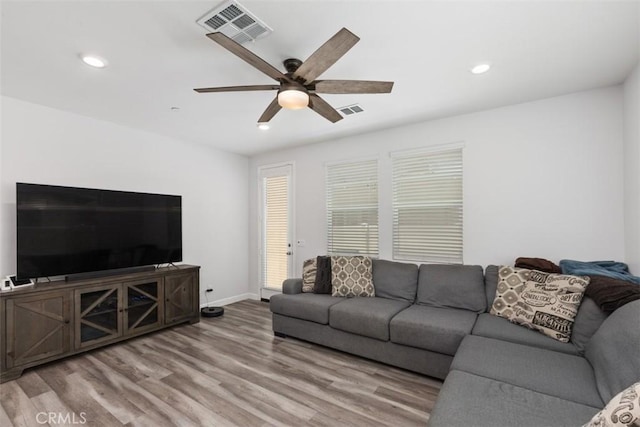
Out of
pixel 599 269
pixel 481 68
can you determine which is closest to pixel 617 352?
pixel 599 269

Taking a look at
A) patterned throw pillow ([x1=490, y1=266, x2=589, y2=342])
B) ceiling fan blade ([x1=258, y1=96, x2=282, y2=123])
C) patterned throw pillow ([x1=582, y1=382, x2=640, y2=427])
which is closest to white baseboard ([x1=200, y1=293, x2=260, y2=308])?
ceiling fan blade ([x1=258, y1=96, x2=282, y2=123])

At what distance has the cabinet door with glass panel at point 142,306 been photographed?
3359 millimetres

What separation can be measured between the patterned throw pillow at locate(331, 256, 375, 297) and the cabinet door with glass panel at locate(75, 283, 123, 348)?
2.45 metres

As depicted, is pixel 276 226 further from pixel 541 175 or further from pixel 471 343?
pixel 541 175

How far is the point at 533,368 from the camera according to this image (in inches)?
71.1

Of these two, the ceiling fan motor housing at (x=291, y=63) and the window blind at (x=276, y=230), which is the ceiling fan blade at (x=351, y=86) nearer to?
the ceiling fan motor housing at (x=291, y=63)

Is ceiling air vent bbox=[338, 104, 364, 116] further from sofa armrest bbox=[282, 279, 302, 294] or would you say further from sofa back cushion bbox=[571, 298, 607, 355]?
sofa back cushion bbox=[571, 298, 607, 355]

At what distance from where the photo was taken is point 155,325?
3604 mm

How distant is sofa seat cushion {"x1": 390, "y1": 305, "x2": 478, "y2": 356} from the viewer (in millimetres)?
2457

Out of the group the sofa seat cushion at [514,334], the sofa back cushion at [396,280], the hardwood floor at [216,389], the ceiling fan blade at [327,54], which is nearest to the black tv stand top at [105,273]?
the hardwood floor at [216,389]

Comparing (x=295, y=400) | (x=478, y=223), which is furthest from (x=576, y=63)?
(x=295, y=400)

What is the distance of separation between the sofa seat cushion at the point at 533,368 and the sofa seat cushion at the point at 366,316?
79 cm

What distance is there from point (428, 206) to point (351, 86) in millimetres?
2142

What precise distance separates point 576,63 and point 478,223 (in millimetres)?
1677
